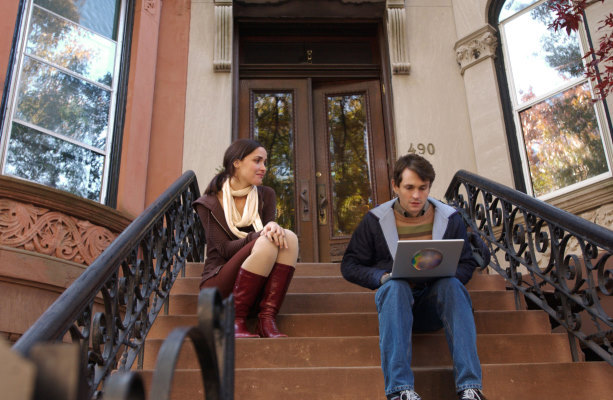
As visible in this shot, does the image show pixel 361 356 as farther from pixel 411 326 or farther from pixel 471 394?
pixel 471 394

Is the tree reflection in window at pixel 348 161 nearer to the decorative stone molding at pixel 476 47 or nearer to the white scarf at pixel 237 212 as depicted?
the decorative stone molding at pixel 476 47

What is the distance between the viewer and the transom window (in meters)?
5.43

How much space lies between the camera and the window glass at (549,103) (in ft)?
19.8

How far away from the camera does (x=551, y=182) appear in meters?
6.30

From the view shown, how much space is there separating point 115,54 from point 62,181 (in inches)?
72.2

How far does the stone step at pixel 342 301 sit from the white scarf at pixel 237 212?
22.5 inches

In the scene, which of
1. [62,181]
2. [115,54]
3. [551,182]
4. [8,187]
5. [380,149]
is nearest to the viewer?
[8,187]

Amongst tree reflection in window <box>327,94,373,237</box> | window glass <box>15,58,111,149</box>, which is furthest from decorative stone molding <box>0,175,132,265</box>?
tree reflection in window <box>327,94,373,237</box>

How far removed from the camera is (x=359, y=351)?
3471mm

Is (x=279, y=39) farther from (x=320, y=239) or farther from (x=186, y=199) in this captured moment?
(x=186, y=199)

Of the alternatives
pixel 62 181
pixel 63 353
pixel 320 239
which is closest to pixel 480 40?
pixel 320 239

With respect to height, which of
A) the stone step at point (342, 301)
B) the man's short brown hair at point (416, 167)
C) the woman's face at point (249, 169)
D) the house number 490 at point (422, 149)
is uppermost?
the house number 490 at point (422, 149)

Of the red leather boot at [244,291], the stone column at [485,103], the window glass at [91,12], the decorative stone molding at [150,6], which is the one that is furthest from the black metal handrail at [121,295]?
the stone column at [485,103]

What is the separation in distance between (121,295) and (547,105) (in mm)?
5106
